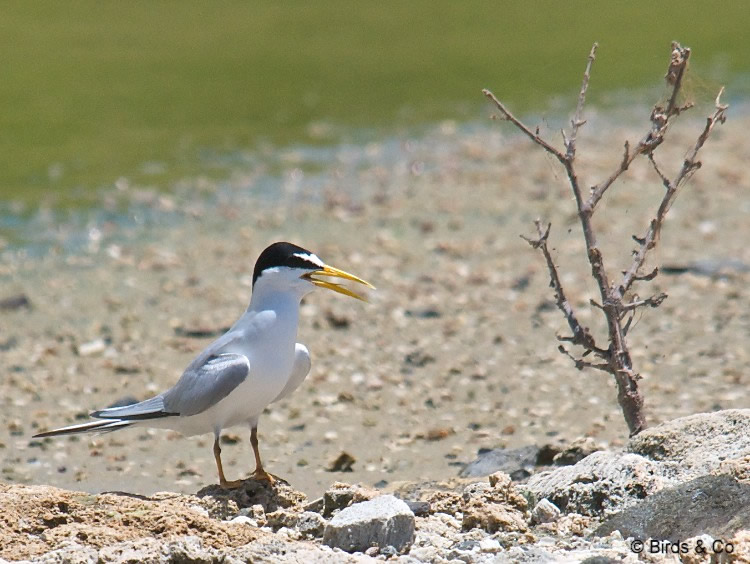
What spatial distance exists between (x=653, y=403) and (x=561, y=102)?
9725mm

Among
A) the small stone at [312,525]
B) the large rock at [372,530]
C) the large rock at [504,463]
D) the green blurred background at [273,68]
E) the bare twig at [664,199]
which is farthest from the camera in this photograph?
the green blurred background at [273,68]

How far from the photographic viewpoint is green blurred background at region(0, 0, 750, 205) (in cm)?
1491

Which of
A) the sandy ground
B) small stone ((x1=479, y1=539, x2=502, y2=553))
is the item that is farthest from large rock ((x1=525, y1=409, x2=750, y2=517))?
the sandy ground

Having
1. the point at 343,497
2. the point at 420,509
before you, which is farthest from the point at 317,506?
the point at 420,509

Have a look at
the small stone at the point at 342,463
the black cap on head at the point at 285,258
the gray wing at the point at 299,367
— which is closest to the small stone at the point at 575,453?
the small stone at the point at 342,463

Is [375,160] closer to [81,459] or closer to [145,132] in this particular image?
[145,132]

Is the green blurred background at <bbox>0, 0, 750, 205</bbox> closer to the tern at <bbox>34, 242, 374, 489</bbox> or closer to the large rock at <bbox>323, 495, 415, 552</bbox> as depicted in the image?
the tern at <bbox>34, 242, 374, 489</bbox>

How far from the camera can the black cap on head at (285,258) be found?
566 centimetres

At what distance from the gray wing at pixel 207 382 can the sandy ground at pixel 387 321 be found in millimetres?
1201

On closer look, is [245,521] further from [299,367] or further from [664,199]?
[664,199]

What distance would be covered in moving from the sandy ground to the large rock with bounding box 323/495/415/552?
6.08ft

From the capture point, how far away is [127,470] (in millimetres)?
7012

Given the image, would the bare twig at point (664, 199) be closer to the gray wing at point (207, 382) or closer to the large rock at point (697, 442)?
the large rock at point (697, 442)

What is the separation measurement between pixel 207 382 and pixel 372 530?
118cm
